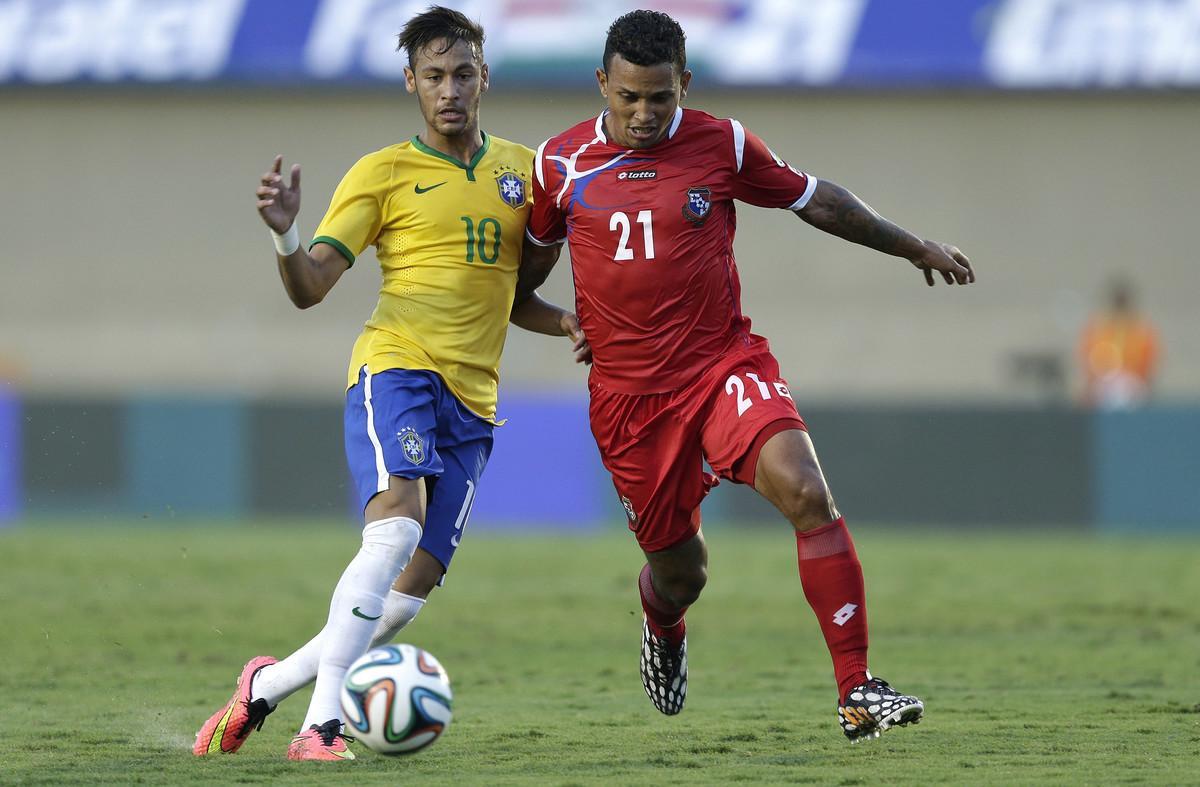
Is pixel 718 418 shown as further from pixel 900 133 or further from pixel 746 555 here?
pixel 900 133

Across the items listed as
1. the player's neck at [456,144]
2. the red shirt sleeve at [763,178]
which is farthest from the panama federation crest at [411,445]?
the red shirt sleeve at [763,178]

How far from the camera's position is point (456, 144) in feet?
21.3

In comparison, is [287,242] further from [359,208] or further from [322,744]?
[322,744]

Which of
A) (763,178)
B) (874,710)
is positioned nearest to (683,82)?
(763,178)

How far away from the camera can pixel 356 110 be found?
2408 cm

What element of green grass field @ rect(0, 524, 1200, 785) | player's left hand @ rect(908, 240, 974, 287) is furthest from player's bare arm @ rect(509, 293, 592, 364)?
green grass field @ rect(0, 524, 1200, 785)

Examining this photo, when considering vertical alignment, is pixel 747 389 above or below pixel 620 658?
above

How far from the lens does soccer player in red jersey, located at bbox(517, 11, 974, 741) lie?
6.11 meters

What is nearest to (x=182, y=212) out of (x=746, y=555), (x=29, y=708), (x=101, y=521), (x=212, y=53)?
(x=212, y=53)

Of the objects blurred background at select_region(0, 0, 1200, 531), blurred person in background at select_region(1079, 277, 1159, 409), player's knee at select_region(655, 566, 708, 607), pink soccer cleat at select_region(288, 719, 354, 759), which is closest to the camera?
pink soccer cleat at select_region(288, 719, 354, 759)

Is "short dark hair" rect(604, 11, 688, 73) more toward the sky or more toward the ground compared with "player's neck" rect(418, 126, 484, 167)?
more toward the sky

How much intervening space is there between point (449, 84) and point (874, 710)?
2666mm

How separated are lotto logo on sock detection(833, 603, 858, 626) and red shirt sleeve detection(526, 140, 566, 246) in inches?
69.0

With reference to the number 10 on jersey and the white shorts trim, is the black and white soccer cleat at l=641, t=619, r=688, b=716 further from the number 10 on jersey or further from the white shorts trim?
the number 10 on jersey
